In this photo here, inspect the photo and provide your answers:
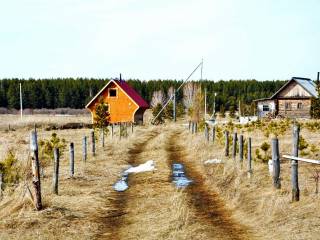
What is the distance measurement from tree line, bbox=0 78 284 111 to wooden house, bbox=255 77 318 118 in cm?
3940

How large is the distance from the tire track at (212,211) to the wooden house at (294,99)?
40.4 meters

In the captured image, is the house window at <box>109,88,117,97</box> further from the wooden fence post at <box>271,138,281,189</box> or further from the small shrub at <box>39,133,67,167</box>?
the wooden fence post at <box>271,138,281,189</box>

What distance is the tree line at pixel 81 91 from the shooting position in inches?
4077

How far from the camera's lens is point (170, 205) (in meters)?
12.2

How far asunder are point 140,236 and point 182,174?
327 inches

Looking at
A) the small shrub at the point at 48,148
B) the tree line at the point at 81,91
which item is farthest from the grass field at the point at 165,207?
the tree line at the point at 81,91

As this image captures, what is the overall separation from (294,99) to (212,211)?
4713 centimetres

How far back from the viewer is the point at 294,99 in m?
56.1

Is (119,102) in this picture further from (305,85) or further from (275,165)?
(275,165)

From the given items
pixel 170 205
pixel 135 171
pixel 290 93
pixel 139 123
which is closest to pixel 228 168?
pixel 135 171

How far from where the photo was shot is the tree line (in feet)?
340

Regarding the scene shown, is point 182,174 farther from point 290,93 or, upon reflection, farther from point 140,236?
point 290,93

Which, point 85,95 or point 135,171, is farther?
point 85,95

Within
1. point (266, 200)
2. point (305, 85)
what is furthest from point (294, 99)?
→ point (266, 200)
